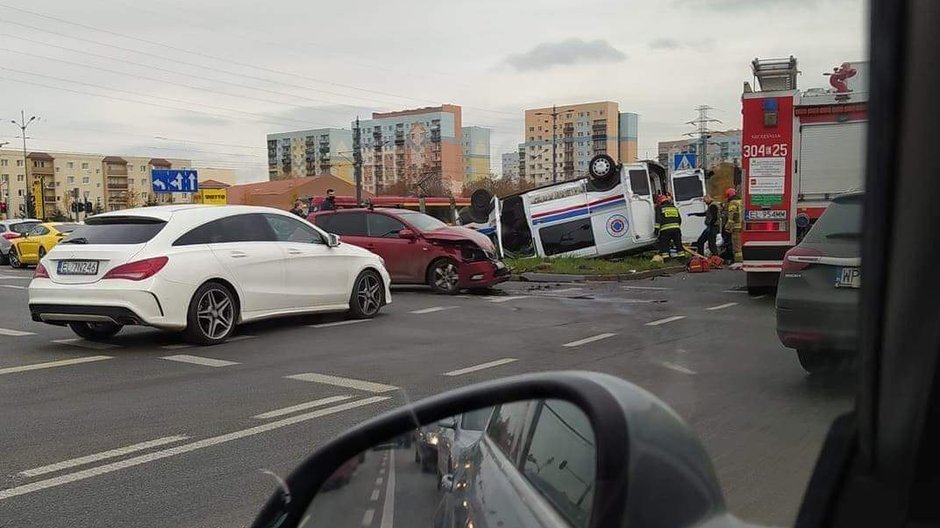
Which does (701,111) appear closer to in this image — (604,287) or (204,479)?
(204,479)

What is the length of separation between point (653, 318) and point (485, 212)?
39.7 feet

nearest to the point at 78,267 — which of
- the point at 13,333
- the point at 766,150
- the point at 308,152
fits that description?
the point at 13,333

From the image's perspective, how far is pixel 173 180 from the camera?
33.7 metres

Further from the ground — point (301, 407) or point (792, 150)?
point (792, 150)

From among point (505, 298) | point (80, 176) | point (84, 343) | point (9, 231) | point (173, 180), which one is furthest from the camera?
point (80, 176)

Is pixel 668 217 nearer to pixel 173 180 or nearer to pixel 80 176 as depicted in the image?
pixel 173 180

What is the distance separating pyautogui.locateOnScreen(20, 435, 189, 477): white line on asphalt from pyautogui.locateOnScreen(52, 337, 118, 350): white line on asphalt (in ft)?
13.8

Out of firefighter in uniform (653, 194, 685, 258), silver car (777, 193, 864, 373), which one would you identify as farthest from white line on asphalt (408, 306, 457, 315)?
silver car (777, 193, 864, 373)

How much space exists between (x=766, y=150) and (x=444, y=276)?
11.7m

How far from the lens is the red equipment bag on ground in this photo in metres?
13.8

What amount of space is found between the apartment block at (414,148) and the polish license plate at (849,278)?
40996 mm

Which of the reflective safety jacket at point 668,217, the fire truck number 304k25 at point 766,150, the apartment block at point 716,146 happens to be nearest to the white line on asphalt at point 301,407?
the apartment block at point 716,146

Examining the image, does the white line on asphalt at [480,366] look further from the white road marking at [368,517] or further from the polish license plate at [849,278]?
the polish license plate at [849,278]

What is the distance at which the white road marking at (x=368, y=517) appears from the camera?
1739 mm
